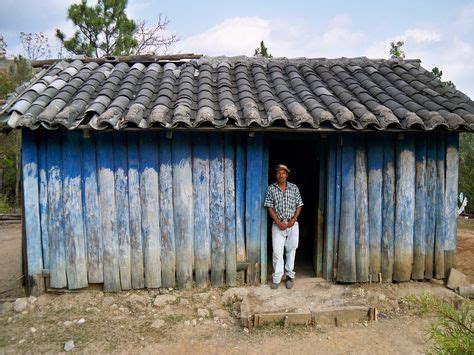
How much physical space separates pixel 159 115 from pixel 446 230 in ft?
15.7

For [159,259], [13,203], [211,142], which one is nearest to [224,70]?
[211,142]

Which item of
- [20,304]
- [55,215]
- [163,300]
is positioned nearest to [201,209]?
[163,300]

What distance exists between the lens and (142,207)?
5.71 m

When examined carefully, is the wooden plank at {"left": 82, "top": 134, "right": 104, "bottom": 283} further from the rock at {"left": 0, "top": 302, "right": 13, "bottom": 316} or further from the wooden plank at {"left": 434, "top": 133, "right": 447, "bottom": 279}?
the wooden plank at {"left": 434, "top": 133, "right": 447, "bottom": 279}

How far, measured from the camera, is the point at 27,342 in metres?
4.65

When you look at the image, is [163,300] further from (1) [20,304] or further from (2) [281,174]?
(2) [281,174]

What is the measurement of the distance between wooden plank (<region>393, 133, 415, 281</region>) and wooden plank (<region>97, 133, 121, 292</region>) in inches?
170

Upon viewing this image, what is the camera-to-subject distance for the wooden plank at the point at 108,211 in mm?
5586

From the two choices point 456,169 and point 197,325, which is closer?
point 197,325

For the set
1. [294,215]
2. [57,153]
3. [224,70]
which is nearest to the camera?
[57,153]

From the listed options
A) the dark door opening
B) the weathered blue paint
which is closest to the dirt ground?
the weathered blue paint

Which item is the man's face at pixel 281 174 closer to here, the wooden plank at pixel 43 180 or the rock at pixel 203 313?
the rock at pixel 203 313

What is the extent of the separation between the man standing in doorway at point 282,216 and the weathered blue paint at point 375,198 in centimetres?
114

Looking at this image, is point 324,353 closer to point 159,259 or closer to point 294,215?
point 294,215
